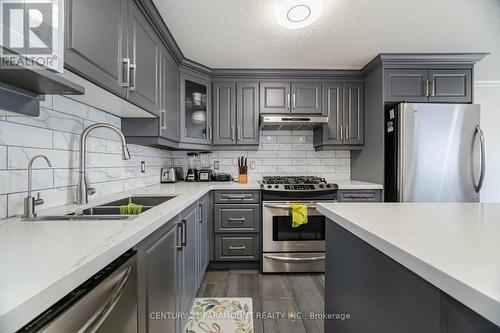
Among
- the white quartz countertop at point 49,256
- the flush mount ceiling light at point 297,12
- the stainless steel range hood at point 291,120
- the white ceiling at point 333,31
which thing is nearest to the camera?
the white quartz countertop at point 49,256

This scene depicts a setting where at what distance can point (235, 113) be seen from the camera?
9.24 feet

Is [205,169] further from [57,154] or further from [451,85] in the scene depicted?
[451,85]

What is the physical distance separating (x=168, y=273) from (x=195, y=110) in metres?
1.90

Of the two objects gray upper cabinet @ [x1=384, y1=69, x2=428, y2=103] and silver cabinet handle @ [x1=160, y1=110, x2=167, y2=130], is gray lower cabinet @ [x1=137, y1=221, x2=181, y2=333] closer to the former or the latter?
silver cabinet handle @ [x1=160, y1=110, x2=167, y2=130]

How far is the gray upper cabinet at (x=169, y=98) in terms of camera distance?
2.01 metres

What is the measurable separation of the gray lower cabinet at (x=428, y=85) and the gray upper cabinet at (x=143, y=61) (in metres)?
2.26

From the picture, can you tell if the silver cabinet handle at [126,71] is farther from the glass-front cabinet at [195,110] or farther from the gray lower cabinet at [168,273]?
the glass-front cabinet at [195,110]

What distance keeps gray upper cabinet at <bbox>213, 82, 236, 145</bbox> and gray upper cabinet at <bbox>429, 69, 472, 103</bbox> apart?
2.15 metres

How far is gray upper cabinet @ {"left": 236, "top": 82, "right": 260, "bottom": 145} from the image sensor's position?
2807mm

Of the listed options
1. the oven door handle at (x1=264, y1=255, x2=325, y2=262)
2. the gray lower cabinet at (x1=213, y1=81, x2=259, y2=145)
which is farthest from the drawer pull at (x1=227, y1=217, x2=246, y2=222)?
the gray lower cabinet at (x1=213, y1=81, x2=259, y2=145)

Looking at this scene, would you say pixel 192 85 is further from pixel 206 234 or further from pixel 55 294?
pixel 55 294

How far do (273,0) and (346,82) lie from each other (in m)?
1.58

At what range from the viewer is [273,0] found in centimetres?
163

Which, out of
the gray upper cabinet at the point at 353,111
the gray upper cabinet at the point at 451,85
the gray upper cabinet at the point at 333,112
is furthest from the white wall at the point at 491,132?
the gray upper cabinet at the point at 333,112
